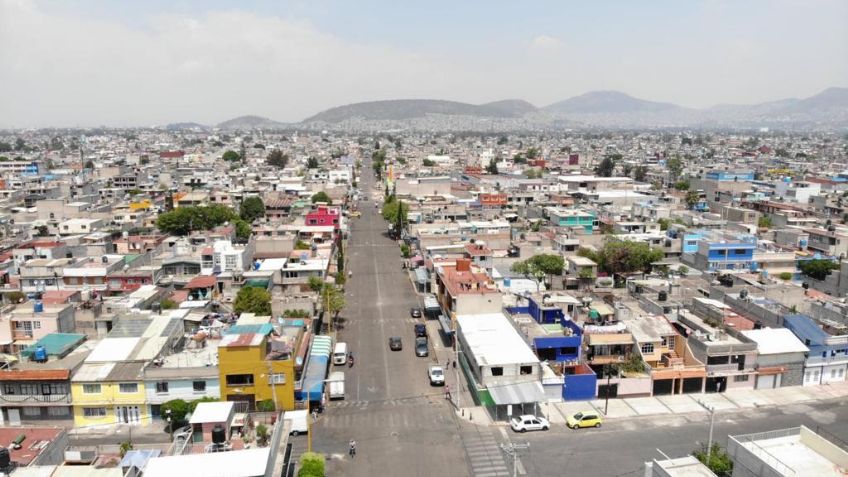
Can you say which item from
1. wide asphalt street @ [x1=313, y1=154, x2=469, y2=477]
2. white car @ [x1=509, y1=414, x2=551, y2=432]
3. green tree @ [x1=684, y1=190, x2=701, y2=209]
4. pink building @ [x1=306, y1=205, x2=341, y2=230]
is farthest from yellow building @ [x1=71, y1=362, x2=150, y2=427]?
green tree @ [x1=684, y1=190, x2=701, y2=209]

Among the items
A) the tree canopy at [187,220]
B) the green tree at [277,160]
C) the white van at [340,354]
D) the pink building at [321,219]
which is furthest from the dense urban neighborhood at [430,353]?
the green tree at [277,160]

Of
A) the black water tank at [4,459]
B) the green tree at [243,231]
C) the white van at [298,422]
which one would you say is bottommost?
the white van at [298,422]

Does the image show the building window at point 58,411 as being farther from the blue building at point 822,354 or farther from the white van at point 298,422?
the blue building at point 822,354

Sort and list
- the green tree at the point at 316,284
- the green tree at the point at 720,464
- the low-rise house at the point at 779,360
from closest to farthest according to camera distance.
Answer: the green tree at the point at 720,464
the low-rise house at the point at 779,360
the green tree at the point at 316,284

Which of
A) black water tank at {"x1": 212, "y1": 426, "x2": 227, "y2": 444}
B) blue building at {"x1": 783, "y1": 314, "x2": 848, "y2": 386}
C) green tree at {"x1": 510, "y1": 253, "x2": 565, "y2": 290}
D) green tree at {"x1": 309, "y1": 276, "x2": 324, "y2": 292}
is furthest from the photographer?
green tree at {"x1": 510, "y1": 253, "x2": 565, "y2": 290}

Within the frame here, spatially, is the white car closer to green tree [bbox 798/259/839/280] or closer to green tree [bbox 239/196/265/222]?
green tree [bbox 798/259/839/280]

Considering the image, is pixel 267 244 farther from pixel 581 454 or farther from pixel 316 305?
pixel 581 454

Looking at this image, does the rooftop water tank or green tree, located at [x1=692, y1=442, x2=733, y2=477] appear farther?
the rooftop water tank
